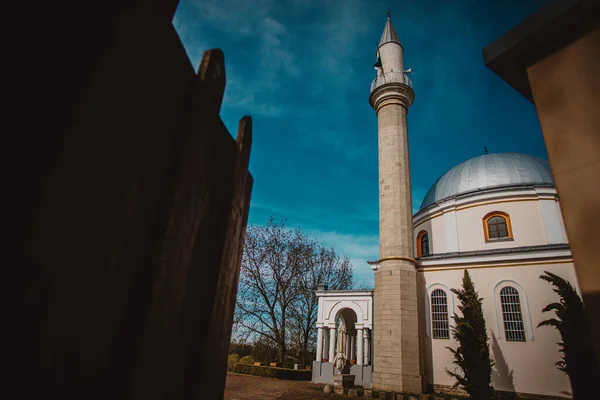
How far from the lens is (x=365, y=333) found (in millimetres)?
18562

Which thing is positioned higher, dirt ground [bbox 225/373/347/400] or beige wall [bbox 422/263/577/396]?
beige wall [bbox 422/263/577/396]

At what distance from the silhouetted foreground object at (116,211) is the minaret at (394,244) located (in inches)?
587

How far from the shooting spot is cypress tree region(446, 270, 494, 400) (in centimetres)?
1262

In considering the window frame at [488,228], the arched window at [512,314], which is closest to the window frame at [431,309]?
the arched window at [512,314]

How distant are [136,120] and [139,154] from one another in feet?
0.32

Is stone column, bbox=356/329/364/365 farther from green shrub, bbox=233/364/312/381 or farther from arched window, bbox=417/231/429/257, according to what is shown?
arched window, bbox=417/231/429/257

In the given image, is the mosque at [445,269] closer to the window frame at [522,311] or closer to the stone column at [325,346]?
the window frame at [522,311]

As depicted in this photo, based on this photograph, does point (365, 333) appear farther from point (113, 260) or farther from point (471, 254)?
point (113, 260)

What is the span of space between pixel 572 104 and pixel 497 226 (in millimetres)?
19237

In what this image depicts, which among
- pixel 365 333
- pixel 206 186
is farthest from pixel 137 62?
pixel 365 333

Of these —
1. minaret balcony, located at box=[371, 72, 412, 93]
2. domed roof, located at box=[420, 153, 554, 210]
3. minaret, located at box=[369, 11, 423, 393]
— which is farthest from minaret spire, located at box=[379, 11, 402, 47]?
domed roof, located at box=[420, 153, 554, 210]

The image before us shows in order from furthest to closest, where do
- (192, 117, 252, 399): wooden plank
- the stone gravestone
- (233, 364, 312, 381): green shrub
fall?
(233, 364, 312, 381): green shrub, the stone gravestone, (192, 117, 252, 399): wooden plank

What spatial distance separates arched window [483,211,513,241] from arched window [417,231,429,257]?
3.53 m

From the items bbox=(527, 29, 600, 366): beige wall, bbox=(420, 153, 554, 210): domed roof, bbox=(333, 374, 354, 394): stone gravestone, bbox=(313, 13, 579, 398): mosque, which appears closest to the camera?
bbox=(527, 29, 600, 366): beige wall
